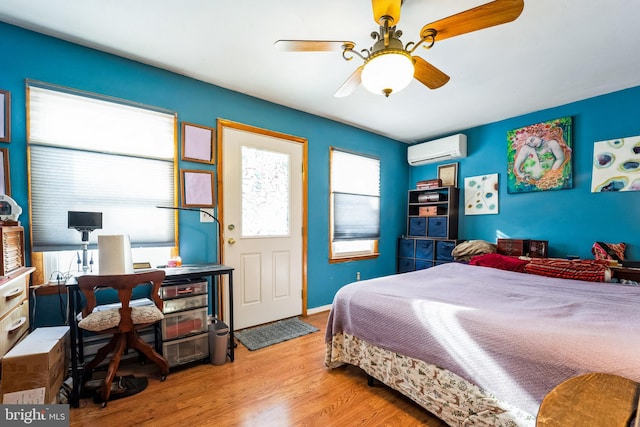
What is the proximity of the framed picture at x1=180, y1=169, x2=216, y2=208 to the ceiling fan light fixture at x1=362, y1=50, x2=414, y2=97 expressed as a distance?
181cm

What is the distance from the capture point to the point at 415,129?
397 cm

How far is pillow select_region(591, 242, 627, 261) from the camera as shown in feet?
8.55

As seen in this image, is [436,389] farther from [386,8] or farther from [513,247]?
[513,247]

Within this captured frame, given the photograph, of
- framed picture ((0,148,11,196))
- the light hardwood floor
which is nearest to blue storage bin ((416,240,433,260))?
the light hardwood floor

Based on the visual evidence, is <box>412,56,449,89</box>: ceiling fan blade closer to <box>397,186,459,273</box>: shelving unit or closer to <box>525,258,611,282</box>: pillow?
<box>525,258,611,282</box>: pillow

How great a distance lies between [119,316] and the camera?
1.75 meters

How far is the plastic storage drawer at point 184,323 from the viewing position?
6.70 ft

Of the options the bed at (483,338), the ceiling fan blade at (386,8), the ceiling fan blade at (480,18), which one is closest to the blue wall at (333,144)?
the bed at (483,338)

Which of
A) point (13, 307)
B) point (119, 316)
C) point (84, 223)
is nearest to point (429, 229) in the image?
point (119, 316)

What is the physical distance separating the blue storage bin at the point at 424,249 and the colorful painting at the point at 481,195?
69 cm

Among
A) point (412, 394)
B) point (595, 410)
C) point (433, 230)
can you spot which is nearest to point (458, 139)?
point (433, 230)

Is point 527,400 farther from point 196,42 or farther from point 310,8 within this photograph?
point 196,42

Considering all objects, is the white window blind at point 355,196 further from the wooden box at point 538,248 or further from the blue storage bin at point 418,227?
the wooden box at point 538,248

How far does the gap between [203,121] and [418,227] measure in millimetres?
3333
